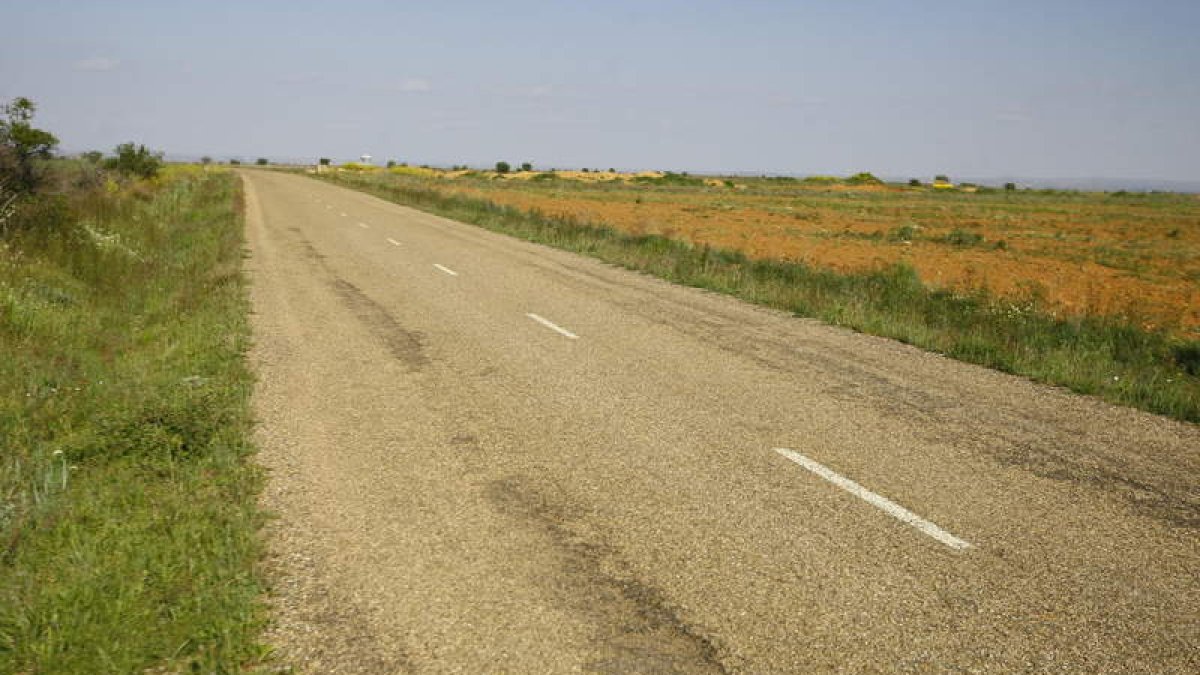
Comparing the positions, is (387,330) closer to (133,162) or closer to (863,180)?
(133,162)

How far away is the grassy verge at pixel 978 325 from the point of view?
849 centimetres

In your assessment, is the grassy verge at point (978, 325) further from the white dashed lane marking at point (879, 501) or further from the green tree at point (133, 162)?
the green tree at point (133, 162)

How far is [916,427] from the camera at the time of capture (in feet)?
21.9

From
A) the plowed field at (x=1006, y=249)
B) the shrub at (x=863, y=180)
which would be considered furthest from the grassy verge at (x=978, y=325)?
the shrub at (x=863, y=180)

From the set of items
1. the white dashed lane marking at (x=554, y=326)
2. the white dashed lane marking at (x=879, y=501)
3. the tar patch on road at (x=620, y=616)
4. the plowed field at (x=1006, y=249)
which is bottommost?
the plowed field at (x=1006, y=249)

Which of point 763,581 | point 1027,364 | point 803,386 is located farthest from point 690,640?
point 1027,364

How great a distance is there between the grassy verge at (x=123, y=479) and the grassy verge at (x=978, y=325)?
806 centimetres

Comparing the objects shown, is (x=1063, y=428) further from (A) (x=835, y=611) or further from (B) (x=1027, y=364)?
(A) (x=835, y=611)

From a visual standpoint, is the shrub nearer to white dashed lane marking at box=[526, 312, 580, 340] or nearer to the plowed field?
the plowed field

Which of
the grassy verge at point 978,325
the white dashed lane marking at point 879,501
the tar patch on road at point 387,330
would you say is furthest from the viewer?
the tar patch on road at point 387,330

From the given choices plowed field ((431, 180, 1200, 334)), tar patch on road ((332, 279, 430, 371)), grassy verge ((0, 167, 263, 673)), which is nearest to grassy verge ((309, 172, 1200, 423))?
plowed field ((431, 180, 1200, 334))

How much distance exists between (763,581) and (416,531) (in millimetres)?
1989

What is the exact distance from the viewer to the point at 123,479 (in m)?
5.10

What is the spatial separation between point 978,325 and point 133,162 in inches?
1858
